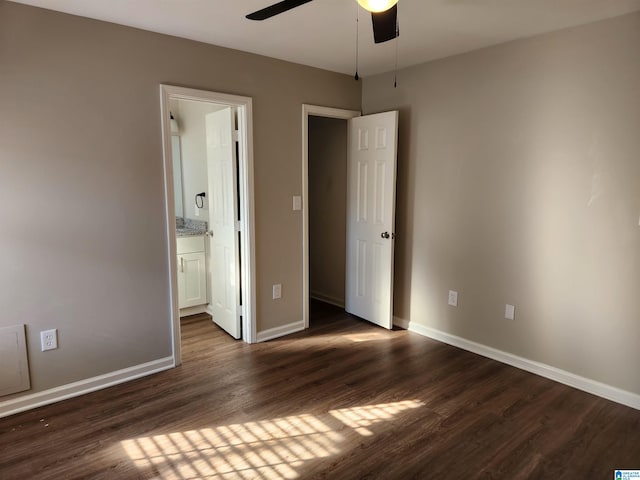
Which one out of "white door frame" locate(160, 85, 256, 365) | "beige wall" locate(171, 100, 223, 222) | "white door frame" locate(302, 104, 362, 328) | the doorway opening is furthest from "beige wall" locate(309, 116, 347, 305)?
"white door frame" locate(160, 85, 256, 365)

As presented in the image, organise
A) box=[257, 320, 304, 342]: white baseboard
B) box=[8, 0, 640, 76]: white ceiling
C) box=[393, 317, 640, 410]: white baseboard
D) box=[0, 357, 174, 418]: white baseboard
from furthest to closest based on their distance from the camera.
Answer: box=[257, 320, 304, 342]: white baseboard → box=[393, 317, 640, 410]: white baseboard → box=[0, 357, 174, 418]: white baseboard → box=[8, 0, 640, 76]: white ceiling

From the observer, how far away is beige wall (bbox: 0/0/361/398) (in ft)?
7.99

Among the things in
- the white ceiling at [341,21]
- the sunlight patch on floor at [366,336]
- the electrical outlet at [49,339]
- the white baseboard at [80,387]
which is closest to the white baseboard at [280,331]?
the sunlight patch on floor at [366,336]

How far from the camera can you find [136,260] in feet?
9.55

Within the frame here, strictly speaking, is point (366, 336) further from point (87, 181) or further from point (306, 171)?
point (87, 181)

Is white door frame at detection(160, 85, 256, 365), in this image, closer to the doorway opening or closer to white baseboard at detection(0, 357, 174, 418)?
white baseboard at detection(0, 357, 174, 418)

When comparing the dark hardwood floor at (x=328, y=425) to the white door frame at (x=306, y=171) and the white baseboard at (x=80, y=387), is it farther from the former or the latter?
the white door frame at (x=306, y=171)

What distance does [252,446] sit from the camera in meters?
2.27

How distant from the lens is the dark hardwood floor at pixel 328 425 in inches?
82.7

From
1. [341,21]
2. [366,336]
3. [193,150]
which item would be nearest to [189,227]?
[193,150]

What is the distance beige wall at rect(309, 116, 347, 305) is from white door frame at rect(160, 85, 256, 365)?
4.50 feet

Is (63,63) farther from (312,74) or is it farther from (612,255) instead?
(612,255)

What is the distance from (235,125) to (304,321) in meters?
1.94

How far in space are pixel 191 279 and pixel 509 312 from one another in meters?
3.03
